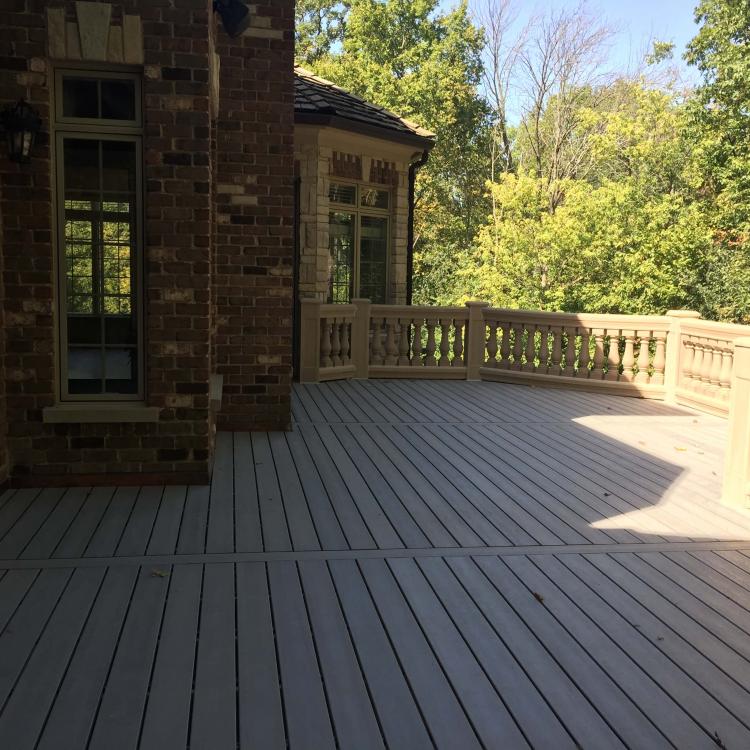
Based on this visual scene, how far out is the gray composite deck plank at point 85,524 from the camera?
3885 millimetres

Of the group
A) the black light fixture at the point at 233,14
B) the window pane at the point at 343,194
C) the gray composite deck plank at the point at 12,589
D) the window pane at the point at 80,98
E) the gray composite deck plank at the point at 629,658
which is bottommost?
the gray composite deck plank at the point at 629,658

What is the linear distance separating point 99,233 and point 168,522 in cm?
189

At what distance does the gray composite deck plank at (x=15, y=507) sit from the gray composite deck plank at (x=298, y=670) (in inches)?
62.4

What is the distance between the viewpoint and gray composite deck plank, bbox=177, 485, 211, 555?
3990 mm

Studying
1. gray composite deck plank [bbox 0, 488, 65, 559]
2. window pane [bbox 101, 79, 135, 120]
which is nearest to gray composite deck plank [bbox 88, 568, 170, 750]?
gray composite deck plank [bbox 0, 488, 65, 559]

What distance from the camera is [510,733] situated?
2.43 m

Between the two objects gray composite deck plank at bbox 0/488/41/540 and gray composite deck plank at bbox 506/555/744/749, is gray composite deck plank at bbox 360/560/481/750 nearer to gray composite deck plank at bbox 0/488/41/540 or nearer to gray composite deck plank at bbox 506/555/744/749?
gray composite deck plank at bbox 506/555/744/749

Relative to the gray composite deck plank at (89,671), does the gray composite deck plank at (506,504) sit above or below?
above

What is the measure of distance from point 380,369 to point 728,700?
26.0ft

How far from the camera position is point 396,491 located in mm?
5109

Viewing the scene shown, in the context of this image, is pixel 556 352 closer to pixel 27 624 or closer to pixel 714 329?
pixel 714 329

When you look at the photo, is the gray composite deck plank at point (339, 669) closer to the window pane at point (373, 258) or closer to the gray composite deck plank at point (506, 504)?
the gray composite deck plank at point (506, 504)

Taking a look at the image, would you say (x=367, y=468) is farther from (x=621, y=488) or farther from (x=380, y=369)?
(x=380, y=369)

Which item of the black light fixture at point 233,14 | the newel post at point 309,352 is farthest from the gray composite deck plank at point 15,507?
the newel post at point 309,352
